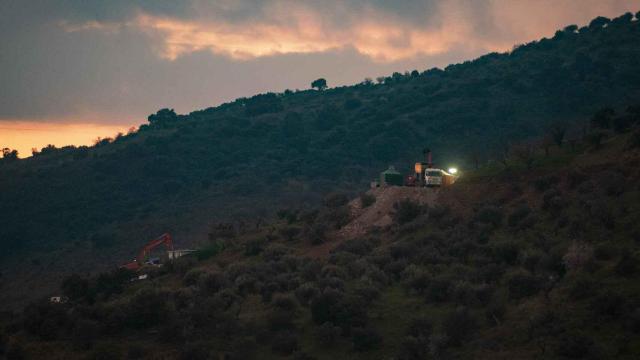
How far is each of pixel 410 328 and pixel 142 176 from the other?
326 ft

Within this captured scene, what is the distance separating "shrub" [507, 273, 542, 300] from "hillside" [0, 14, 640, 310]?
188 feet

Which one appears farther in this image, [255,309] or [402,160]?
[402,160]

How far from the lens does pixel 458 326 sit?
36.6 meters

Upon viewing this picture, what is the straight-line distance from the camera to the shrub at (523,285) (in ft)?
128

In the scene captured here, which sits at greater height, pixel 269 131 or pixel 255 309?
pixel 269 131

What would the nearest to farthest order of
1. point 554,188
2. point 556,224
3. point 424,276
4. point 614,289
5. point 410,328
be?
point 614,289
point 410,328
point 424,276
point 556,224
point 554,188

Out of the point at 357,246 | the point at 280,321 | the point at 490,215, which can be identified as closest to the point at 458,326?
the point at 280,321

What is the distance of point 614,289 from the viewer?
3591 cm

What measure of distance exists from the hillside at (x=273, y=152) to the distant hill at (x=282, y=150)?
30 centimetres

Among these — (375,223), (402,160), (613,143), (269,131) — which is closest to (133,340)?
(375,223)

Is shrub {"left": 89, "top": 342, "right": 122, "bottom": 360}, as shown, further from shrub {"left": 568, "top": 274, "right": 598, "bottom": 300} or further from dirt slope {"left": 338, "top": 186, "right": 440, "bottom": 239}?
dirt slope {"left": 338, "top": 186, "right": 440, "bottom": 239}

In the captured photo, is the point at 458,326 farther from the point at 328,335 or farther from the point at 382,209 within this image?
the point at 382,209

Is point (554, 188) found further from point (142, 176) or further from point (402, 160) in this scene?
point (142, 176)

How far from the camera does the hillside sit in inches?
4222
